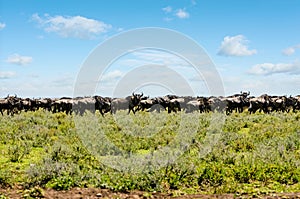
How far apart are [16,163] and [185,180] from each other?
4968 mm

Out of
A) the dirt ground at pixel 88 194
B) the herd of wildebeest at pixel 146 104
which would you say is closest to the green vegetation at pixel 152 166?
the dirt ground at pixel 88 194

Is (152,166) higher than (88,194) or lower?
higher

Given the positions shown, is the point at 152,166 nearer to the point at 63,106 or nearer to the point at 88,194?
the point at 88,194

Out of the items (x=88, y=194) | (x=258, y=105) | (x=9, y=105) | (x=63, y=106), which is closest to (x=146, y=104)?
(x=63, y=106)

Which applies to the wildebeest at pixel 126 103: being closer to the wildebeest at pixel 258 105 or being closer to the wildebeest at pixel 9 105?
the wildebeest at pixel 9 105

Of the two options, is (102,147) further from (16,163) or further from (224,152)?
(224,152)

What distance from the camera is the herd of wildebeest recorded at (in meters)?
36.6

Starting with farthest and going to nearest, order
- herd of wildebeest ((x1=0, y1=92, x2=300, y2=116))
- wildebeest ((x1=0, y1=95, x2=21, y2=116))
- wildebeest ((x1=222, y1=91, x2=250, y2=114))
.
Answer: wildebeest ((x1=222, y1=91, x2=250, y2=114)) < herd of wildebeest ((x1=0, y1=92, x2=300, y2=116)) < wildebeest ((x1=0, y1=95, x2=21, y2=116))

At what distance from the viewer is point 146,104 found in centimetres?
3997

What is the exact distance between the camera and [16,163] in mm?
12250

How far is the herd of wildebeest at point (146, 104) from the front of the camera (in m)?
36.6

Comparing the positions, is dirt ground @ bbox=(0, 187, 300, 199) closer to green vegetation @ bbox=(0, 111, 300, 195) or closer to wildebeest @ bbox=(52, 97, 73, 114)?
green vegetation @ bbox=(0, 111, 300, 195)

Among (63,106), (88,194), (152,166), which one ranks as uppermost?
(63,106)

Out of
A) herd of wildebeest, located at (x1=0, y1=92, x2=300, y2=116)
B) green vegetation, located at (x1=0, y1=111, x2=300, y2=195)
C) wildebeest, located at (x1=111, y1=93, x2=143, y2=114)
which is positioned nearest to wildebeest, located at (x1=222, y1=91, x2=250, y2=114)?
herd of wildebeest, located at (x1=0, y1=92, x2=300, y2=116)
